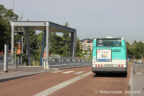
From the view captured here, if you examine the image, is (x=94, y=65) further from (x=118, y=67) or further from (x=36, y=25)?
(x=36, y=25)

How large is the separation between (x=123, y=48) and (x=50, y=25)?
658 inches

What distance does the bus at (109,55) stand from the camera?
17.8 metres

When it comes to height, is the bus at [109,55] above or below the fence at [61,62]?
above

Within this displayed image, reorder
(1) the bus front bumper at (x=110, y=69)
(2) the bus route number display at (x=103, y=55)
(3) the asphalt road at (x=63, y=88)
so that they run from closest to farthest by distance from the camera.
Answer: (3) the asphalt road at (x=63, y=88)
(1) the bus front bumper at (x=110, y=69)
(2) the bus route number display at (x=103, y=55)

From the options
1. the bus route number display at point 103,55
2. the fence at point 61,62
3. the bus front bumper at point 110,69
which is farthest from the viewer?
the fence at point 61,62

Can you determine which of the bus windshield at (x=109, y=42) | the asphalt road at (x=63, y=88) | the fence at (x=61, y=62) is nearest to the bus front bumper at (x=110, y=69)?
the bus windshield at (x=109, y=42)

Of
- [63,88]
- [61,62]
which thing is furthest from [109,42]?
[61,62]

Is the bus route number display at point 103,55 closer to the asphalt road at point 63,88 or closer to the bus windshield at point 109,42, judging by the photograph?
the bus windshield at point 109,42

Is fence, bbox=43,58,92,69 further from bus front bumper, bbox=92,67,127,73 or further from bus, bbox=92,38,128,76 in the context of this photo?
bus front bumper, bbox=92,67,127,73

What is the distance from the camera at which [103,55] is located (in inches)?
717

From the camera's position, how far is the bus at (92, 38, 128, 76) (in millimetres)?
17797

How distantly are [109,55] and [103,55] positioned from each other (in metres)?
0.44

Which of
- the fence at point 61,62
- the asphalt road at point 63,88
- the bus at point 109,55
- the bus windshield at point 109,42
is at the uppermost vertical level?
the bus windshield at point 109,42

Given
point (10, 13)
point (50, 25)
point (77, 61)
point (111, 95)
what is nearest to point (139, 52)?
point (10, 13)
